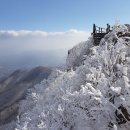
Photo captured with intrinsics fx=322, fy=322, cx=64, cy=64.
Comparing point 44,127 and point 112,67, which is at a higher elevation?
point 112,67

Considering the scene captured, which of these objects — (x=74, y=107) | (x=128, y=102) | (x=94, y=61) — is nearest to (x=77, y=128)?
(x=74, y=107)

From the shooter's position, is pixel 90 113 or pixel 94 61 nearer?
pixel 90 113

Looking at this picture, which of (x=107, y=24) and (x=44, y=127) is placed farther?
(x=107, y=24)

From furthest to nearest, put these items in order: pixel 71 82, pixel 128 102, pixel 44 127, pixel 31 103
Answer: pixel 31 103
pixel 71 82
pixel 44 127
pixel 128 102

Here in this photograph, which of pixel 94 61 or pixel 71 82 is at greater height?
pixel 94 61

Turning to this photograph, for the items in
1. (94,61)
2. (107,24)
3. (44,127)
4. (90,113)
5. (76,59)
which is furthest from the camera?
(76,59)

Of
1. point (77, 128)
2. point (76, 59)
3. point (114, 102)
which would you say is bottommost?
point (76, 59)

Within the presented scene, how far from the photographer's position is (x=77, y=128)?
23.3 meters

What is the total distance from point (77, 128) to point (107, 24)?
130 ft

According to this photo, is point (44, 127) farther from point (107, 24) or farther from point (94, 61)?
point (107, 24)

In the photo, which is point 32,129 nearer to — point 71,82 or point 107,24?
point 71,82

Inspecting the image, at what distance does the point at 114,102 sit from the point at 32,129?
9299 mm

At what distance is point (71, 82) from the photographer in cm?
3859

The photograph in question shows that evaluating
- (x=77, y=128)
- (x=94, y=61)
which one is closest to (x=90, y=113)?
(x=77, y=128)
